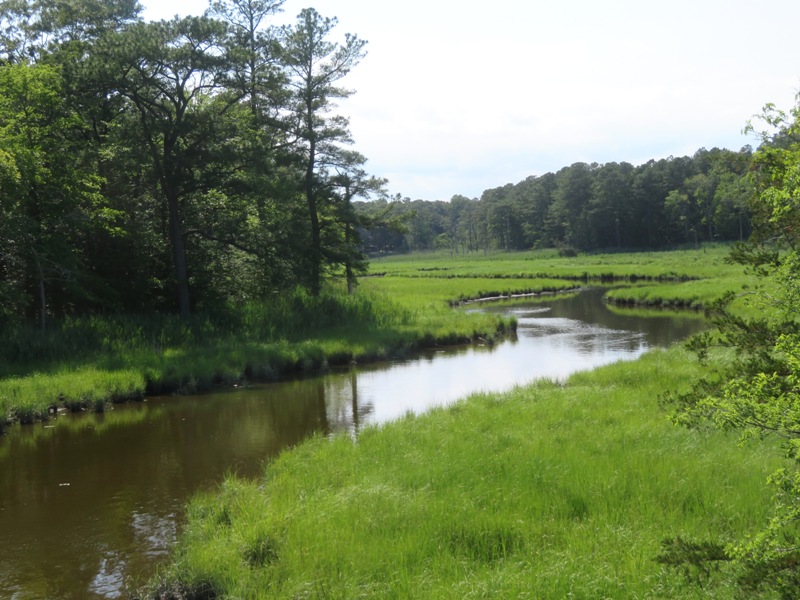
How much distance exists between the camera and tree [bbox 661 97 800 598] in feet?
13.1

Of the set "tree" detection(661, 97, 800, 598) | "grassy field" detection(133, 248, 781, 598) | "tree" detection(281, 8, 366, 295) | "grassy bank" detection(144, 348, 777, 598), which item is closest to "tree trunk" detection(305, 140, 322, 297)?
"tree" detection(281, 8, 366, 295)

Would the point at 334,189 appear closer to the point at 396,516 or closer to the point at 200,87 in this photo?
the point at 200,87

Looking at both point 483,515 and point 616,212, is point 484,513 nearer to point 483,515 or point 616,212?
point 483,515

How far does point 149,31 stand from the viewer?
74.1ft

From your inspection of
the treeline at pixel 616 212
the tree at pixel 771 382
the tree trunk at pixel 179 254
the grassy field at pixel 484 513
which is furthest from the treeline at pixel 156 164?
the treeline at pixel 616 212

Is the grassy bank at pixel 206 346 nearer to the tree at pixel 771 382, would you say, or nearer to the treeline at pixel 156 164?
the treeline at pixel 156 164

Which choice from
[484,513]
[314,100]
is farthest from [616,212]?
[484,513]

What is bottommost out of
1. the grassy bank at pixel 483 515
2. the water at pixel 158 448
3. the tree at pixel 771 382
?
the water at pixel 158 448

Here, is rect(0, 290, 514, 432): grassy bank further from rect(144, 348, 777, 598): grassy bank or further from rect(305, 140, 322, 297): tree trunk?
rect(144, 348, 777, 598): grassy bank

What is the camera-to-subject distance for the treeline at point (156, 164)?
841 inches

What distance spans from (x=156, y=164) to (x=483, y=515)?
67.0ft

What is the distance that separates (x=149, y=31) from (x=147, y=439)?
48.0 ft

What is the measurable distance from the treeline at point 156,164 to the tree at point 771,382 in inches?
758

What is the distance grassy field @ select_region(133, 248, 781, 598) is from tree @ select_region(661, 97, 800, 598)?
1.21 meters
